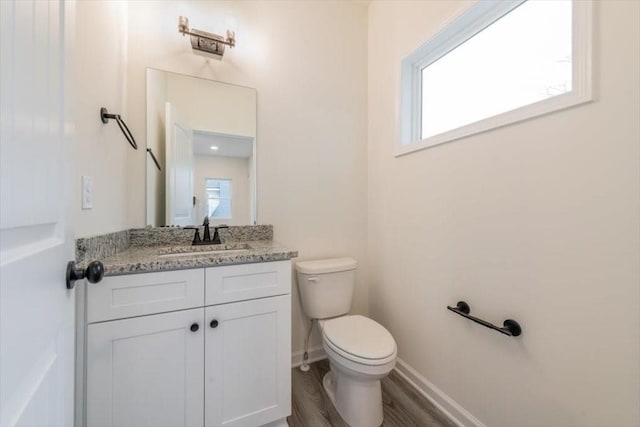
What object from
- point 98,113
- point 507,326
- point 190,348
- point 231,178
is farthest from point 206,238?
point 507,326

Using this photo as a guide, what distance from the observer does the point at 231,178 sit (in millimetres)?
1695

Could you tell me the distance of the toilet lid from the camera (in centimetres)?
125

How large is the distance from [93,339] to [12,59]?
3.18 ft

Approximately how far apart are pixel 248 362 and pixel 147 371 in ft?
1.29

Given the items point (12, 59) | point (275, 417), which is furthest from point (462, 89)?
point (275, 417)

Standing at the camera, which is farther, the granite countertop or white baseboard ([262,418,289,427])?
white baseboard ([262,418,289,427])

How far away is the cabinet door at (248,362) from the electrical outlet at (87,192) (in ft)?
2.00

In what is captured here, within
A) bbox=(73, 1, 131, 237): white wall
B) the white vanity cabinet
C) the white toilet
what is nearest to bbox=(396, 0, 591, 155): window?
the white toilet

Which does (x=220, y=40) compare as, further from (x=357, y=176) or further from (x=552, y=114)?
(x=552, y=114)

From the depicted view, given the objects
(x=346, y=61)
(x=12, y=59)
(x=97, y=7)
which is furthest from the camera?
(x=346, y=61)

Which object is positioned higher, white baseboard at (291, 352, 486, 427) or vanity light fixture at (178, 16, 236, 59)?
vanity light fixture at (178, 16, 236, 59)

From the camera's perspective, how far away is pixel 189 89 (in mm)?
1570

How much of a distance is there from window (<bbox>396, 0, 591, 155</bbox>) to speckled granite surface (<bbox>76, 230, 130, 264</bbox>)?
1.65 meters

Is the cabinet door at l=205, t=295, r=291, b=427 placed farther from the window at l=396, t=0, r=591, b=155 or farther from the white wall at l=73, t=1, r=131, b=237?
the window at l=396, t=0, r=591, b=155
